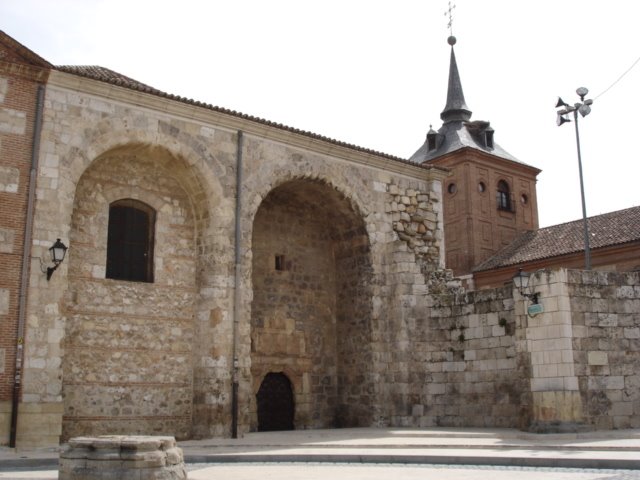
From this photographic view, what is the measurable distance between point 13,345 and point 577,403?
9332 millimetres

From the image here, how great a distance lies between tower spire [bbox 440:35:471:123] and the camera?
134 feet

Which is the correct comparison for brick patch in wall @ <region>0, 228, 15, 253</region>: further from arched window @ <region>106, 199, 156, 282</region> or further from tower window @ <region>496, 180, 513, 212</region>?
tower window @ <region>496, 180, 513, 212</region>

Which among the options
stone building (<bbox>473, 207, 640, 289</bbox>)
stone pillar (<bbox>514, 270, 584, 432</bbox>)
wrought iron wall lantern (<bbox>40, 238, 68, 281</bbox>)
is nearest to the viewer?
wrought iron wall lantern (<bbox>40, 238, 68, 281</bbox>)

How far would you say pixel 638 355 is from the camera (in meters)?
13.5

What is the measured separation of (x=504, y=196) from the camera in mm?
39594

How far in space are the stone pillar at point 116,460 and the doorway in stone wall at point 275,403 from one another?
9.58 meters

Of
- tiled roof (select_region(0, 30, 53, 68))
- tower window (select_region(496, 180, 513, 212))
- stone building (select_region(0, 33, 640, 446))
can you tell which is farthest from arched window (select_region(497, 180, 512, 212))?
tiled roof (select_region(0, 30, 53, 68))

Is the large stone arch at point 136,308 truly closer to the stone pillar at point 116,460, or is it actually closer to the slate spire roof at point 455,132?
the stone pillar at point 116,460

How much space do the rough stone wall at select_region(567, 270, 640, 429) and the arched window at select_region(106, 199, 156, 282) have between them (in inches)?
313

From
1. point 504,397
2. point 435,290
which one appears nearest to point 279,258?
point 435,290

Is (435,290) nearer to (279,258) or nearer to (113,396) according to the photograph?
(279,258)

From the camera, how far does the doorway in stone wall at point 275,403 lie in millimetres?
16547

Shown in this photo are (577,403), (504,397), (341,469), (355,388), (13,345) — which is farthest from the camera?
(355,388)

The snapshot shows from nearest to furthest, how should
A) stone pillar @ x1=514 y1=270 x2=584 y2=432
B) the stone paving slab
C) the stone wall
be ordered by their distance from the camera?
the stone paving slab < the stone wall < stone pillar @ x1=514 y1=270 x2=584 y2=432
